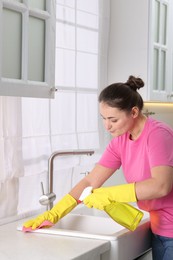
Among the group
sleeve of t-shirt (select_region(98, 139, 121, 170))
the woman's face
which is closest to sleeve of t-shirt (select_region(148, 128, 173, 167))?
the woman's face

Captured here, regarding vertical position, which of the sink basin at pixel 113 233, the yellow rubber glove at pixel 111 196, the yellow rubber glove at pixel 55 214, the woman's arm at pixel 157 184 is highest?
the woman's arm at pixel 157 184

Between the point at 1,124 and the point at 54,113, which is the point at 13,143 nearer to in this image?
the point at 1,124

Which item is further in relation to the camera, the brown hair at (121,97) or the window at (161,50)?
the window at (161,50)

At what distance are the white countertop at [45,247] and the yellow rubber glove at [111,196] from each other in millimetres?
142

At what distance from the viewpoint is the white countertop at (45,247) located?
6.07ft

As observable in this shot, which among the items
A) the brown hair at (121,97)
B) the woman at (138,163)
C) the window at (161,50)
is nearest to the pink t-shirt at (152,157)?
the woman at (138,163)

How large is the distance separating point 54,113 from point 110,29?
0.77 metres

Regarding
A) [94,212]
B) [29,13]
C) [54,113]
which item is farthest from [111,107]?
[94,212]

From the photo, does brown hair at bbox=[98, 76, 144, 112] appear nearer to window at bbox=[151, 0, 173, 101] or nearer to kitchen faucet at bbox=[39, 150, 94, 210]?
kitchen faucet at bbox=[39, 150, 94, 210]

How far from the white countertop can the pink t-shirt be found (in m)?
0.26

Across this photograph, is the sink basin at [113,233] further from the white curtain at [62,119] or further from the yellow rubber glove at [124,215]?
the white curtain at [62,119]

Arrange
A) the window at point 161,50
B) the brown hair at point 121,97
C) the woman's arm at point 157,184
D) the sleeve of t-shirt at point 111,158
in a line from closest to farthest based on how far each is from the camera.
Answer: the woman's arm at point 157,184
the brown hair at point 121,97
the sleeve of t-shirt at point 111,158
the window at point 161,50

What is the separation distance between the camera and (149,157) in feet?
6.93

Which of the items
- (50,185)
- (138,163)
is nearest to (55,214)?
(50,185)
